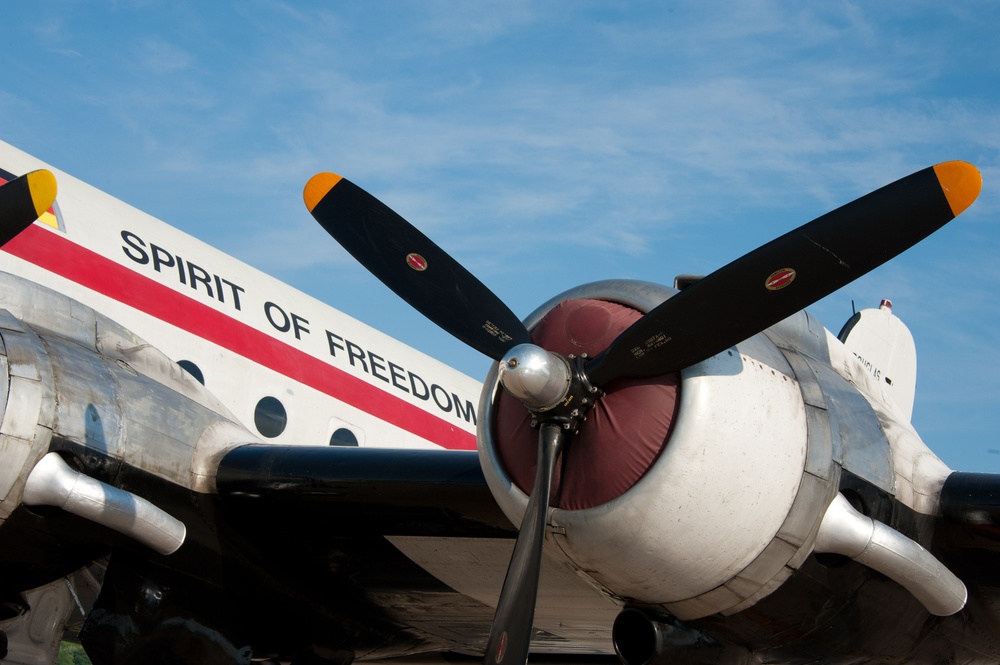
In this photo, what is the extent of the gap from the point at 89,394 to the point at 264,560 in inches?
63.3

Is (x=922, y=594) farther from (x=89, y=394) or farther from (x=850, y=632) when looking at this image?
(x=89, y=394)

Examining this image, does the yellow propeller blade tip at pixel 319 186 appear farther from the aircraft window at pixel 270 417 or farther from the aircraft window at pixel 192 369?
the aircraft window at pixel 270 417

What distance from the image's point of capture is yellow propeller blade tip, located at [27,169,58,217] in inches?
289

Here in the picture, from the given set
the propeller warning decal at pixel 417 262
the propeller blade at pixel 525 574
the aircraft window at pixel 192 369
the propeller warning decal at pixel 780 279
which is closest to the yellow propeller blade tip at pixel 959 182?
the propeller warning decal at pixel 780 279

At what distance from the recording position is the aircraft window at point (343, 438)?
10578 mm

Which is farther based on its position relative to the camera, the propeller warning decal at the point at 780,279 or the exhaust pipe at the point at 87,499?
the exhaust pipe at the point at 87,499

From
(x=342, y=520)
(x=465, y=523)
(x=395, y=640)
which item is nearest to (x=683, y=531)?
(x=465, y=523)

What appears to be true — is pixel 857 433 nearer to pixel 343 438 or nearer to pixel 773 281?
pixel 773 281

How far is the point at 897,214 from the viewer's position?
554 centimetres

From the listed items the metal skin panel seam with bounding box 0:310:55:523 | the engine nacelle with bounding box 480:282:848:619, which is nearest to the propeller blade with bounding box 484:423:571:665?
the engine nacelle with bounding box 480:282:848:619

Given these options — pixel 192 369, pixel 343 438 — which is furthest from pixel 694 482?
pixel 343 438

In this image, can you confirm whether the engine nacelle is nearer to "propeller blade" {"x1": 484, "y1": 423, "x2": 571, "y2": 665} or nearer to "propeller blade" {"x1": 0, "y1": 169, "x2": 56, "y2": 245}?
"propeller blade" {"x1": 484, "y1": 423, "x2": 571, "y2": 665}

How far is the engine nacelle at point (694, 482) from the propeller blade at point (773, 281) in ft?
0.47

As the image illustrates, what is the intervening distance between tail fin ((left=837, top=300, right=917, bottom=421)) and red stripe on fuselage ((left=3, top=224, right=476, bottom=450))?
441 centimetres
